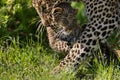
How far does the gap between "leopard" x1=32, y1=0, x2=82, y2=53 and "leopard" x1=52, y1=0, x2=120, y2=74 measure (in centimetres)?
29

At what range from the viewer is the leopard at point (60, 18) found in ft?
21.8

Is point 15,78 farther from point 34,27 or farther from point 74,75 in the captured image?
point 34,27

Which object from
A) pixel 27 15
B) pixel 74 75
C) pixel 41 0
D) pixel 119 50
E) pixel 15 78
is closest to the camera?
pixel 15 78

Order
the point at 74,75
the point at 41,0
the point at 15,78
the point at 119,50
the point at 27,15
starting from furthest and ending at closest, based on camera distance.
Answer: the point at 27,15
the point at 119,50
the point at 41,0
the point at 74,75
the point at 15,78

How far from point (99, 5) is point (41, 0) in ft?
2.53

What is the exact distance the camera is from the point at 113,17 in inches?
253

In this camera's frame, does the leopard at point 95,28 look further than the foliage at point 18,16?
No

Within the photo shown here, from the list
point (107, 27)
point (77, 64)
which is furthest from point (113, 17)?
point (77, 64)

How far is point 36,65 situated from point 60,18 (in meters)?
0.68

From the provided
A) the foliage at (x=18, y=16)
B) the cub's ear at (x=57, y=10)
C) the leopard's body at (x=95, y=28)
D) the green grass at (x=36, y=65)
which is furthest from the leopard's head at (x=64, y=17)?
the foliage at (x=18, y=16)

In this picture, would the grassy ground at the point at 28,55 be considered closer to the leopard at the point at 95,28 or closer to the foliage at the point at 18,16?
the foliage at the point at 18,16

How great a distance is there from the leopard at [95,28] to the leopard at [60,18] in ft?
0.96

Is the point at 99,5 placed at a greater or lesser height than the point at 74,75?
greater

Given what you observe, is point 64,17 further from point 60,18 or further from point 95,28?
point 95,28
